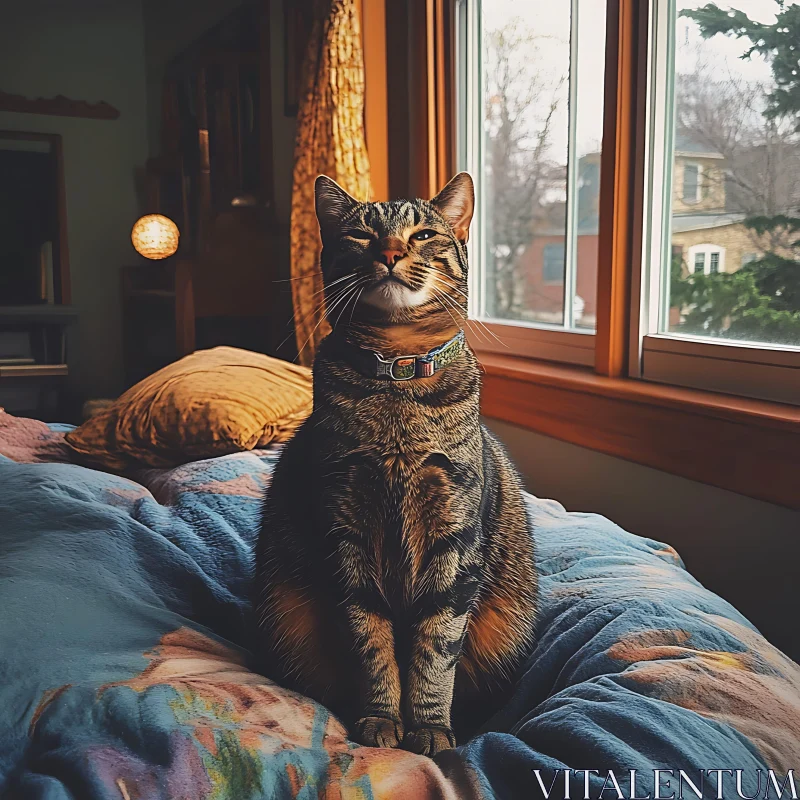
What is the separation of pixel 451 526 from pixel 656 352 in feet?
3.31

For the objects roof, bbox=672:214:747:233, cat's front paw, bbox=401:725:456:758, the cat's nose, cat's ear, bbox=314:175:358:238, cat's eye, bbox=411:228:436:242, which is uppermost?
roof, bbox=672:214:747:233

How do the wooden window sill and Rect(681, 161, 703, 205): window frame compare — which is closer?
the wooden window sill

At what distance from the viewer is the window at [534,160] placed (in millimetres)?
2004

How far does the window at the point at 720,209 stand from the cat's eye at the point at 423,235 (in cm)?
78

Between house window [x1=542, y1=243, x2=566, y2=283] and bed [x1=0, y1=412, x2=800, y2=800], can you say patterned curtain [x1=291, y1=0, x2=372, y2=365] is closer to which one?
house window [x1=542, y1=243, x2=566, y2=283]

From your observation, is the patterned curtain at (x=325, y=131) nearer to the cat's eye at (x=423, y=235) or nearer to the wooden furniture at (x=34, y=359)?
the wooden furniture at (x=34, y=359)

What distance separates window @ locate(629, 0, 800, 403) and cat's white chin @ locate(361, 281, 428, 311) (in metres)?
0.82

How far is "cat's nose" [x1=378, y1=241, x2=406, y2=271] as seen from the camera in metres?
0.90

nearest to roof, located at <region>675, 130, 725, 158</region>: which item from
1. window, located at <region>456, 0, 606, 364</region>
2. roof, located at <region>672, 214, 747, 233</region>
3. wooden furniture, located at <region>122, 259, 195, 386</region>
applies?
roof, located at <region>672, 214, 747, 233</region>

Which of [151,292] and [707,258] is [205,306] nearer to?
[151,292]

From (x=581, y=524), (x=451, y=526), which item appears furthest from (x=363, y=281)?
(x=581, y=524)

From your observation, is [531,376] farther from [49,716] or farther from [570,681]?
[49,716]

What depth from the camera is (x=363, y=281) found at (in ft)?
2.96

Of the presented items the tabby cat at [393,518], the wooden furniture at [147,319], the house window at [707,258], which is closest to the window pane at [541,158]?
the house window at [707,258]
